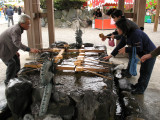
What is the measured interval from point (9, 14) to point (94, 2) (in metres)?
7.64

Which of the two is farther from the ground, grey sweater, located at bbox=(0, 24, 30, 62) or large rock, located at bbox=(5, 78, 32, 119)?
grey sweater, located at bbox=(0, 24, 30, 62)

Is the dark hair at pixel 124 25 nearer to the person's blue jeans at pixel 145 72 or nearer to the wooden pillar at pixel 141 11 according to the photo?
the person's blue jeans at pixel 145 72

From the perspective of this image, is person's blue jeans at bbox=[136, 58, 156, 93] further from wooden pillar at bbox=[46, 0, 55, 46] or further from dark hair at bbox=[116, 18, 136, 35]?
wooden pillar at bbox=[46, 0, 55, 46]

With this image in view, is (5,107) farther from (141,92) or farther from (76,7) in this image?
(76,7)

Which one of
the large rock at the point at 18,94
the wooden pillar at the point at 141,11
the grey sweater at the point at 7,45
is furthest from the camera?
the wooden pillar at the point at 141,11

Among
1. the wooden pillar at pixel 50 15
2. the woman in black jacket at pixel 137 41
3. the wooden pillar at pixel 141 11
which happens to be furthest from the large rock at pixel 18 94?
the wooden pillar at pixel 141 11

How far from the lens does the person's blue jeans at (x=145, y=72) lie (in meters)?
3.01

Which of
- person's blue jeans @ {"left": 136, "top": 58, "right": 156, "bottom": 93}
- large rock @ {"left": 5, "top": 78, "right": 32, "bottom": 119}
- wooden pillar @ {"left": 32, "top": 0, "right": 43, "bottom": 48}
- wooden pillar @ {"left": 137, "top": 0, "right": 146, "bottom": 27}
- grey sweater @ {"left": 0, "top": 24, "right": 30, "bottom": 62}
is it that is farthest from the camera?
wooden pillar @ {"left": 32, "top": 0, "right": 43, "bottom": 48}

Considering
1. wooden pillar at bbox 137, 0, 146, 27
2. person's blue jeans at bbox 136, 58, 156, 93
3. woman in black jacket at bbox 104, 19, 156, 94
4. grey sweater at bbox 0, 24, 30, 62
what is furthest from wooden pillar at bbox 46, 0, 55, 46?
person's blue jeans at bbox 136, 58, 156, 93

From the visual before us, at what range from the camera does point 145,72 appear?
10.2ft

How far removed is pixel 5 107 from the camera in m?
2.56

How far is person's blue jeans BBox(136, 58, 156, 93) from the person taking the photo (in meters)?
3.01

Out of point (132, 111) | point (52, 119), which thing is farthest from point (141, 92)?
point (52, 119)

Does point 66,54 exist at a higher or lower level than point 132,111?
higher
